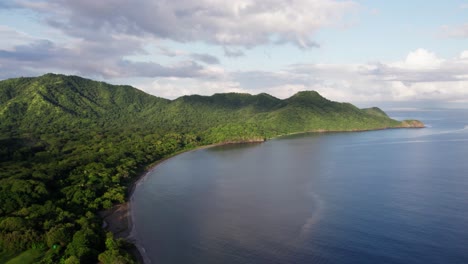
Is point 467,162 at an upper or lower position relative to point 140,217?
upper

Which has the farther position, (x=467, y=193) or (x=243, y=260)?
(x=467, y=193)

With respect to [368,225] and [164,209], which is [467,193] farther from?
[164,209]

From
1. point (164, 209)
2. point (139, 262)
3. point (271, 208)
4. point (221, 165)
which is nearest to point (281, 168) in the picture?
point (221, 165)

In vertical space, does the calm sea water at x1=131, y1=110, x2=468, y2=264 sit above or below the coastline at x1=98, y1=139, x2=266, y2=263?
above

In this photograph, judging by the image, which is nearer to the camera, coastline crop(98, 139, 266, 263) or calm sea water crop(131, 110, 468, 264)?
calm sea water crop(131, 110, 468, 264)

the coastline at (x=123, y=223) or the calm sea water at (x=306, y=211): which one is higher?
the calm sea water at (x=306, y=211)

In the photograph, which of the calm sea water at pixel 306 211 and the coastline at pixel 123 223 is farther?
the coastline at pixel 123 223

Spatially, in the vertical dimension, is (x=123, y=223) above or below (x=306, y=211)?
below

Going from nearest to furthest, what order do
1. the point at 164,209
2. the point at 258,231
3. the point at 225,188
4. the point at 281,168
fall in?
1. the point at 258,231
2. the point at 164,209
3. the point at 225,188
4. the point at 281,168
